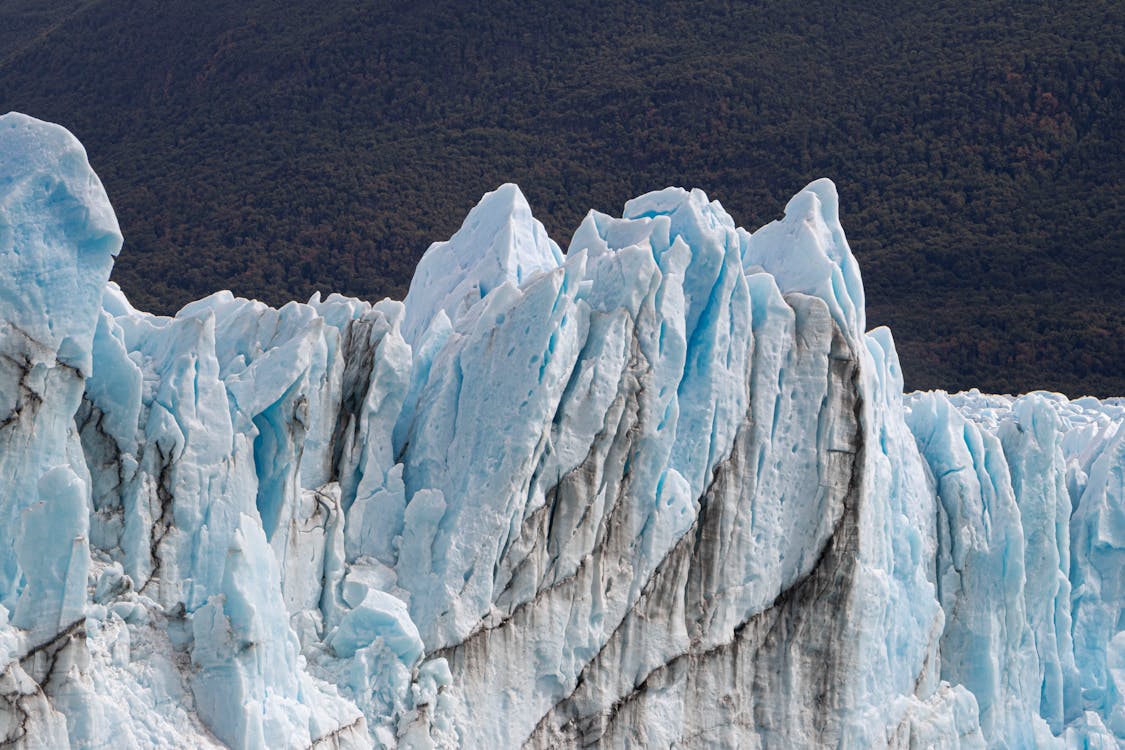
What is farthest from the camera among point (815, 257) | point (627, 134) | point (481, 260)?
point (627, 134)

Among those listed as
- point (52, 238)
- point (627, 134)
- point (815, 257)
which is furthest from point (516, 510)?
point (627, 134)

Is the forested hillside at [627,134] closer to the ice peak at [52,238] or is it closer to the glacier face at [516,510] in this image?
the glacier face at [516,510]

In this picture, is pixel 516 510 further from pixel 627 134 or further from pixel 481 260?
pixel 627 134

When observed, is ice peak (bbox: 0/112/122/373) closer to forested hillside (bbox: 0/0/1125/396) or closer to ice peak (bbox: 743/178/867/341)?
ice peak (bbox: 743/178/867/341)

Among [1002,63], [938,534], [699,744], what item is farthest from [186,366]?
[1002,63]

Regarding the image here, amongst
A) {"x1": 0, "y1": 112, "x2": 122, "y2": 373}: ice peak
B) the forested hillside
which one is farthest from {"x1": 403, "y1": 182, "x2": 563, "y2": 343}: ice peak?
the forested hillside

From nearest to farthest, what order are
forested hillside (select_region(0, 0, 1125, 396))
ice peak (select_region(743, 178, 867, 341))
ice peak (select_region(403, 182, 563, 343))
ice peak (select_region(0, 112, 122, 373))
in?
1. ice peak (select_region(0, 112, 122, 373))
2. ice peak (select_region(743, 178, 867, 341))
3. ice peak (select_region(403, 182, 563, 343))
4. forested hillside (select_region(0, 0, 1125, 396))
